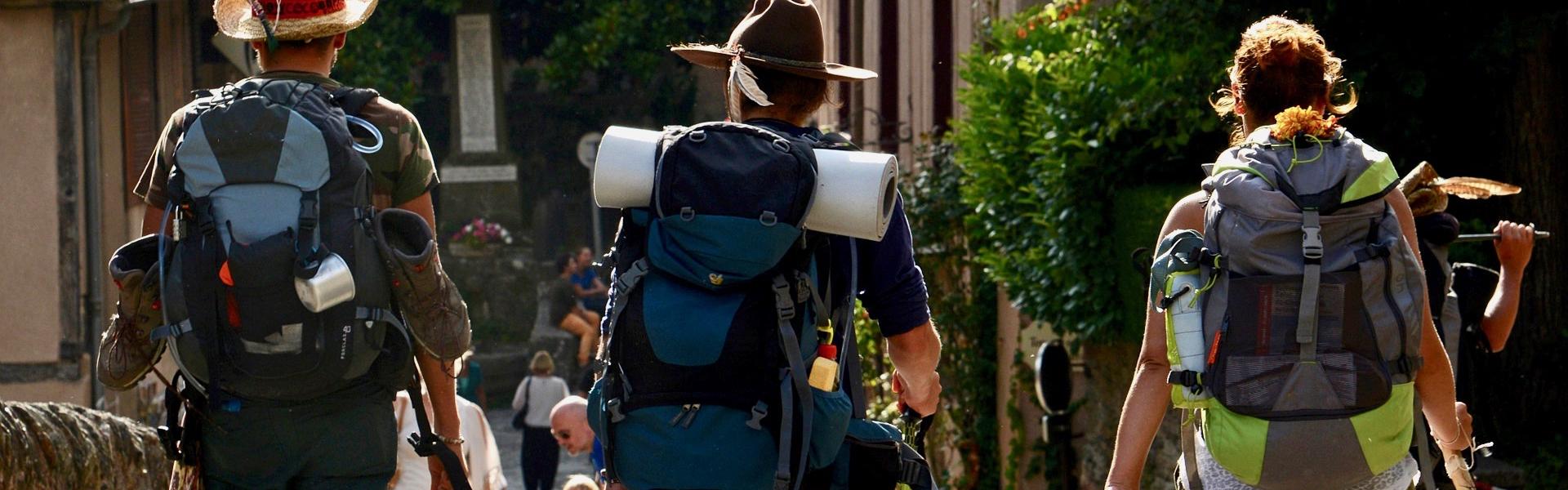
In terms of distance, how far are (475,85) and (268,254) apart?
86.8 ft

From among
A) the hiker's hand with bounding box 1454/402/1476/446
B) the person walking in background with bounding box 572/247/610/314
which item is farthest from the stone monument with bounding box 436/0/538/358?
the hiker's hand with bounding box 1454/402/1476/446

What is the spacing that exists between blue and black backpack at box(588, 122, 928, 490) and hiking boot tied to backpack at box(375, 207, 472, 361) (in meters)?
0.42

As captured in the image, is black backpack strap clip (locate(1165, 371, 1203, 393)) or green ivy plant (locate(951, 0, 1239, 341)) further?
green ivy plant (locate(951, 0, 1239, 341))

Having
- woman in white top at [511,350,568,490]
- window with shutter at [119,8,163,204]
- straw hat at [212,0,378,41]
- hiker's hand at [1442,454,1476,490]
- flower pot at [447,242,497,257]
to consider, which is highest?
window with shutter at [119,8,163,204]

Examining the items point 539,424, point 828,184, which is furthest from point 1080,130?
point 539,424

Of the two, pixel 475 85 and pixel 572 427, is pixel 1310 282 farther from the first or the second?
pixel 475 85

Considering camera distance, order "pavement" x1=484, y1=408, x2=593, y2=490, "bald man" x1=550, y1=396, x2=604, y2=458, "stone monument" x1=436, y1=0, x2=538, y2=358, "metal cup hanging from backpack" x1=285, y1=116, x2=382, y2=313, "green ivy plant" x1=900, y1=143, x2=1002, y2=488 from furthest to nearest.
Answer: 1. "stone monument" x1=436, y1=0, x2=538, y2=358
2. "pavement" x1=484, y1=408, x2=593, y2=490
3. "green ivy plant" x1=900, y1=143, x2=1002, y2=488
4. "bald man" x1=550, y1=396, x2=604, y2=458
5. "metal cup hanging from backpack" x1=285, y1=116, x2=382, y2=313

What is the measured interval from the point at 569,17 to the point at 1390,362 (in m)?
26.2

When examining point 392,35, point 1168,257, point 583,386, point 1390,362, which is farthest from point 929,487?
point 392,35

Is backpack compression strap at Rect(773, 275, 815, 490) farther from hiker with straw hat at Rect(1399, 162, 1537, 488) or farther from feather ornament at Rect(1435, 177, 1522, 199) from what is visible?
feather ornament at Rect(1435, 177, 1522, 199)

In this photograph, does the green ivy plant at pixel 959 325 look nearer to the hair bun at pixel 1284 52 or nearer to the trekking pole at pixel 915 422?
the hair bun at pixel 1284 52

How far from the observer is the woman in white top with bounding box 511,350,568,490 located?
554 inches

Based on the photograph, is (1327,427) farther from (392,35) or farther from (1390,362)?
(392,35)

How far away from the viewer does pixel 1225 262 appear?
359 centimetres
